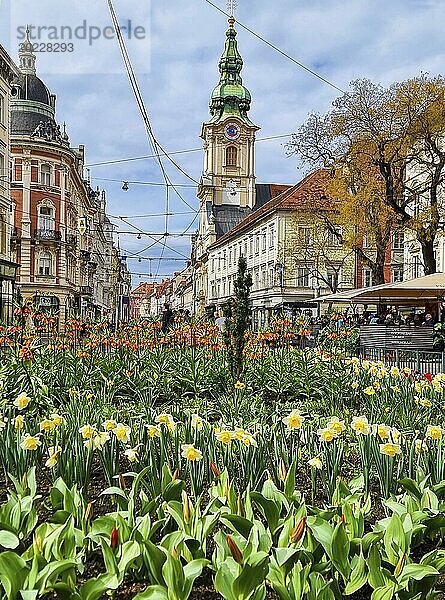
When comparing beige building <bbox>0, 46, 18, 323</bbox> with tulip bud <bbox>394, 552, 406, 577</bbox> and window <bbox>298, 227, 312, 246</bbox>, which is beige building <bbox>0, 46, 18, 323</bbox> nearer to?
window <bbox>298, 227, 312, 246</bbox>

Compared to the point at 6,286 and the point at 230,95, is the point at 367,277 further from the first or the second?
the point at 230,95

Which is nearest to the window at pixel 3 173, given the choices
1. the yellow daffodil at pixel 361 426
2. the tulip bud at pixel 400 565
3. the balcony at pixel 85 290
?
the balcony at pixel 85 290

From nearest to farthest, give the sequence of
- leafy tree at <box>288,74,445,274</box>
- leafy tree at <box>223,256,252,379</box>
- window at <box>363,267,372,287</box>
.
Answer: leafy tree at <box>223,256,252,379</box> < leafy tree at <box>288,74,445,274</box> < window at <box>363,267,372,287</box>

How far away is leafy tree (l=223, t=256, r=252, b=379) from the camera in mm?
9242

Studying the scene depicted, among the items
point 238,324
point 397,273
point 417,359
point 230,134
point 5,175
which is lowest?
point 417,359

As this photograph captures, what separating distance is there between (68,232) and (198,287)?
1962 inches

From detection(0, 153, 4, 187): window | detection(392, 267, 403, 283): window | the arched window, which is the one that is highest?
the arched window

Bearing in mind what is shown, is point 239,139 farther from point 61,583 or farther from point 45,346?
point 61,583

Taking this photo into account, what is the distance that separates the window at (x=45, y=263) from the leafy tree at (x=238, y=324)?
41.8 metres

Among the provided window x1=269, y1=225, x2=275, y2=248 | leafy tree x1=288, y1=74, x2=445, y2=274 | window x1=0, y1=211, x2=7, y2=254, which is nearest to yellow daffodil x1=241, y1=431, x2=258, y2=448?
leafy tree x1=288, y1=74, x2=445, y2=274

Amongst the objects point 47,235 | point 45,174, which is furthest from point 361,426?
point 45,174

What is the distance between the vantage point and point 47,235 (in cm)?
4891

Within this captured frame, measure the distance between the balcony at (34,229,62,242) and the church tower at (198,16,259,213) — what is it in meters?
35.2

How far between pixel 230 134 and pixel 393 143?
201 ft
